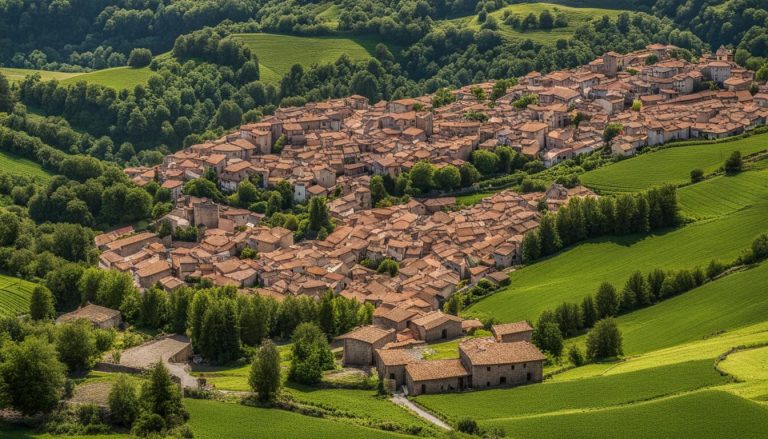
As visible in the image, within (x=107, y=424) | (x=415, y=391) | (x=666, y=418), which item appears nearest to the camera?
(x=666, y=418)

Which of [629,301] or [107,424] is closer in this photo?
[107,424]

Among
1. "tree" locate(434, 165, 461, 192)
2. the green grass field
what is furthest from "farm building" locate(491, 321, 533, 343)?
"tree" locate(434, 165, 461, 192)

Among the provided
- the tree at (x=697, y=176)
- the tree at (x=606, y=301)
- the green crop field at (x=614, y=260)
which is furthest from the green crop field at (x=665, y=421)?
the tree at (x=697, y=176)

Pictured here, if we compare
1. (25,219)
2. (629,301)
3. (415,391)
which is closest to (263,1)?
(25,219)

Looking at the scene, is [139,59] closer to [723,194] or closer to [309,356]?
[723,194]

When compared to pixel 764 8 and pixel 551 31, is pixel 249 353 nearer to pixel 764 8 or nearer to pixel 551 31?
pixel 551 31

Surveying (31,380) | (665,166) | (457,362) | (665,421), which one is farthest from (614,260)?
(31,380)

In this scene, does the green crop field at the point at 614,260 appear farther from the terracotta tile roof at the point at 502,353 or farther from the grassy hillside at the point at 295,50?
the grassy hillside at the point at 295,50
